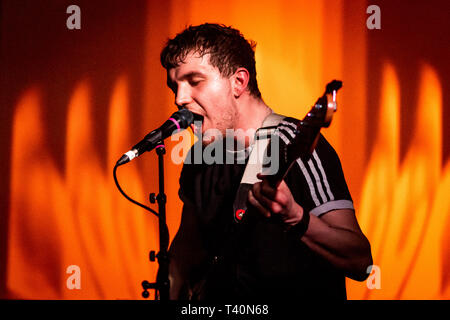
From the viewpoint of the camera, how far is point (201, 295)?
68.5 inches

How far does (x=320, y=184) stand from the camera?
4.97 ft

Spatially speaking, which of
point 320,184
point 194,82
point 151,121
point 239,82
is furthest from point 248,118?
point 151,121

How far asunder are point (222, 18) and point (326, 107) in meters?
1.79

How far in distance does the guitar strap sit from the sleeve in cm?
18

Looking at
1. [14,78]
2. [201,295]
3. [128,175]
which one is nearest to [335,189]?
[201,295]

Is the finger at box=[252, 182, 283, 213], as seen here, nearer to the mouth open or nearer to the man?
the man

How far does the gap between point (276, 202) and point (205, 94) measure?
796 millimetres

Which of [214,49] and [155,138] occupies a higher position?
[214,49]

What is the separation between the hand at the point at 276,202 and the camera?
47.7 inches

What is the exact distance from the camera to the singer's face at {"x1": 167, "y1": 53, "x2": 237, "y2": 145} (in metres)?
1.86

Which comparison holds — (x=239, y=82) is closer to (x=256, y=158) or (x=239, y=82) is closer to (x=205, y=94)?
(x=205, y=94)

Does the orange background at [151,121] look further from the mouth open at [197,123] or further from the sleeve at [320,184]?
the sleeve at [320,184]

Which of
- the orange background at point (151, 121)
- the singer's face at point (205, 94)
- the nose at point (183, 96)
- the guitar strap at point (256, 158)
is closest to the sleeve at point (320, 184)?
the guitar strap at point (256, 158)
